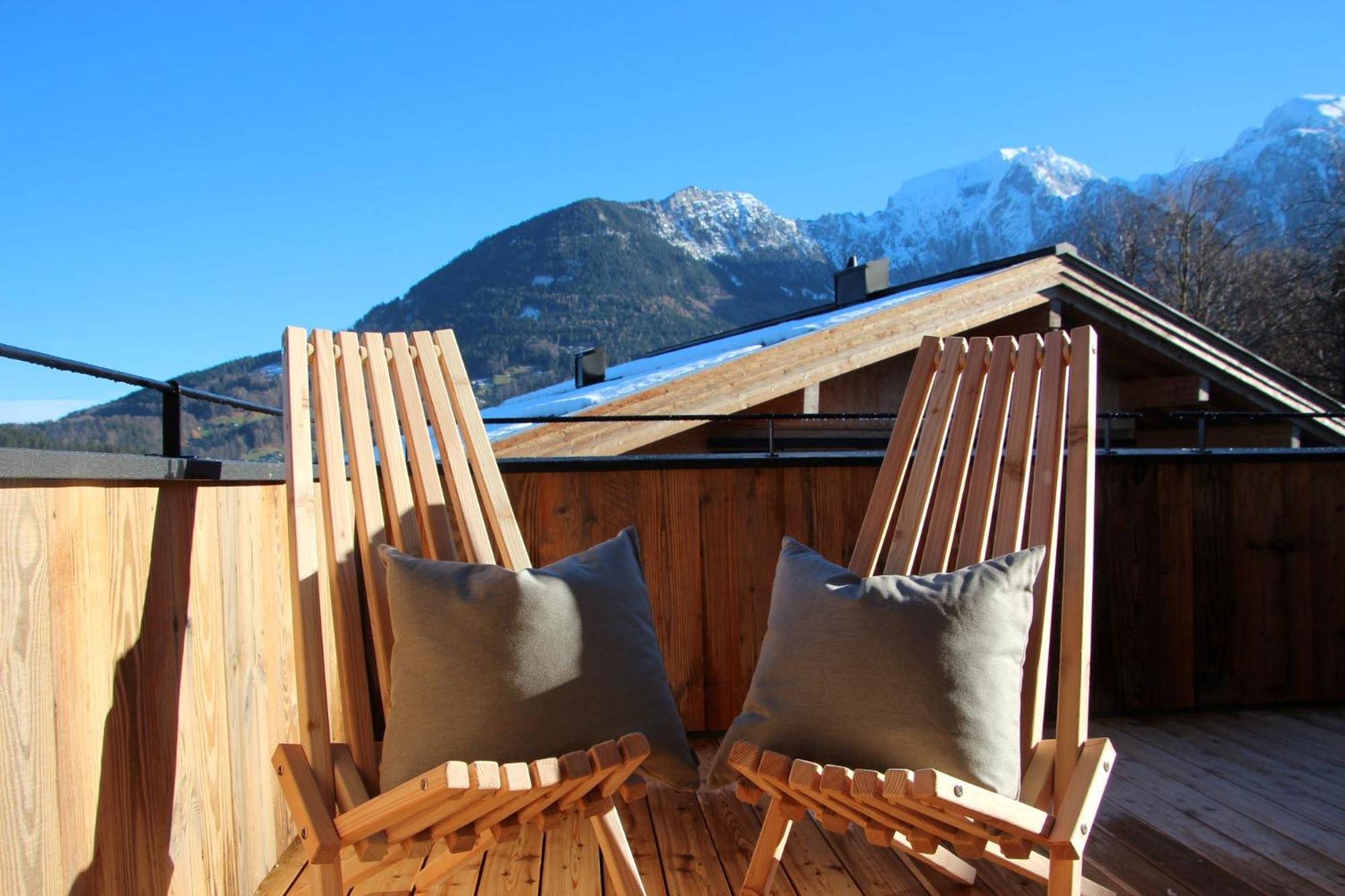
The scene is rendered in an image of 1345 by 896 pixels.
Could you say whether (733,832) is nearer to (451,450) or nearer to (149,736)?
(451,450)

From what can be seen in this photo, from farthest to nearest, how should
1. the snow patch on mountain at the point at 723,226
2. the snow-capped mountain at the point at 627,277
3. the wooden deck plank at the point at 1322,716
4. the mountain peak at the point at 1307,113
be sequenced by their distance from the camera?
1. the mountain peak at the point at 1307,113
2. the snow patch on mountain at the point at 723,226
3. the snow-capped mountain at the point at 627,277
4. the wooden deck plank at the point at 1322,716

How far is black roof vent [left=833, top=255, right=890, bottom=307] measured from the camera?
8.88 metres

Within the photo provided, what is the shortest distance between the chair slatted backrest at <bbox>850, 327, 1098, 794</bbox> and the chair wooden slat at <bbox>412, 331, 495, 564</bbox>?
0.73 m

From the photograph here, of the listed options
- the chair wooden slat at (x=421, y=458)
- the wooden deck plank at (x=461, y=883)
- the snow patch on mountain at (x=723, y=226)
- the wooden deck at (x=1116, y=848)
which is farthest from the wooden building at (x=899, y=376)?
the snow patch on mountain at (x=723, y=226)

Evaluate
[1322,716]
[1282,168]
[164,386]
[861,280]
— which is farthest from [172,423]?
[1282,168]

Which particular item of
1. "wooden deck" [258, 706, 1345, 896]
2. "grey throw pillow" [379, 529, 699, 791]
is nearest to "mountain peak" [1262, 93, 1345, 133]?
→ "wooden deck" [258, 706, 1345, 896]

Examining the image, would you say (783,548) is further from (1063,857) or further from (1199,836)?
(1199,836)

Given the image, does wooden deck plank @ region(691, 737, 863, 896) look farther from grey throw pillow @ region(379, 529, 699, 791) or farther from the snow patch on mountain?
the snow patch on mountain

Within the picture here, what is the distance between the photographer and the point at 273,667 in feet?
6.30

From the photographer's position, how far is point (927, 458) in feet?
6.41

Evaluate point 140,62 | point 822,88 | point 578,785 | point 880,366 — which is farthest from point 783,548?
point 140,62

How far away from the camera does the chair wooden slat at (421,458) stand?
1.86 metres

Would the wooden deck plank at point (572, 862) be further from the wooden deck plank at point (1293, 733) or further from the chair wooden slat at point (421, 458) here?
the wooden deck plank at point (1293, 733)

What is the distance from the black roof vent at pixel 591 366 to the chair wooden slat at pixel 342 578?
18.6 ft
